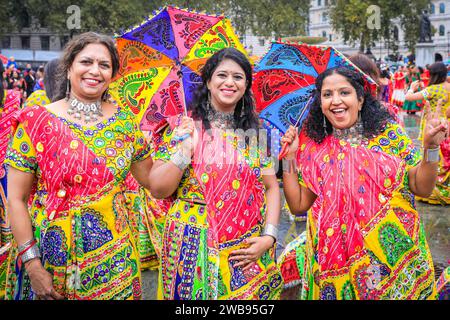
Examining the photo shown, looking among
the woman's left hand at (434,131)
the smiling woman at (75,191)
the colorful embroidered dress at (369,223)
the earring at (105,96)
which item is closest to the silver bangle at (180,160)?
the smiling woman at (75,191)

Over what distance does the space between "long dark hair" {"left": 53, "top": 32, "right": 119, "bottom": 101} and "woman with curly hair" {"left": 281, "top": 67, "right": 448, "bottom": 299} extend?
109 centimetres

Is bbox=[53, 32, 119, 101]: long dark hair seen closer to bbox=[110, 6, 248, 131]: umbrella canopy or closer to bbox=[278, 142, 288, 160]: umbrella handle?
bbox=[110, 6, 248, 131]: umbrella canopy

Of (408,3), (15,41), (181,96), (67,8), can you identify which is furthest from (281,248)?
(15,41)

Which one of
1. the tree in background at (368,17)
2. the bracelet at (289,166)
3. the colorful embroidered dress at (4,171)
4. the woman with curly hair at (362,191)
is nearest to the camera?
the woman with curly hair at (362,191)

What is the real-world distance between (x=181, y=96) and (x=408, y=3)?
48.7 metres

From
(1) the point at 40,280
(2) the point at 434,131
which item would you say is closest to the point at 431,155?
(2) the point at 434,131

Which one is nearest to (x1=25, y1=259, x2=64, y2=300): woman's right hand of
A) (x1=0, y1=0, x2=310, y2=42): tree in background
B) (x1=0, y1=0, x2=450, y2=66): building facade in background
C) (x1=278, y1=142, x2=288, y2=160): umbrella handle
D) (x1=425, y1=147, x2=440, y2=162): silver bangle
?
(x1=278, y1=142, x2=288, y2=160): umbrella handle

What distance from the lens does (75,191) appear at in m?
2.69

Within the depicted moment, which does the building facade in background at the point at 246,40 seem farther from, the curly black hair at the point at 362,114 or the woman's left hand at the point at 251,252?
the woman's left hand at the point at 251,252

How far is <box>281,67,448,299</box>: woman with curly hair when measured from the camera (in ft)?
9.55

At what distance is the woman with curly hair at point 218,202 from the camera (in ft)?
9.42

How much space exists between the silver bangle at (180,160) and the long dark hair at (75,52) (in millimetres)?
586

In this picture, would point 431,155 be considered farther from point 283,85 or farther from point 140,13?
point 140,13

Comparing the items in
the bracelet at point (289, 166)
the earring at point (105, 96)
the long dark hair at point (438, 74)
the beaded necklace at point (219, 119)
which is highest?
the long dark hair at point (438, 74)
